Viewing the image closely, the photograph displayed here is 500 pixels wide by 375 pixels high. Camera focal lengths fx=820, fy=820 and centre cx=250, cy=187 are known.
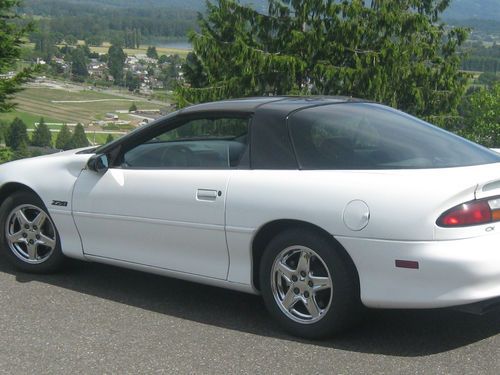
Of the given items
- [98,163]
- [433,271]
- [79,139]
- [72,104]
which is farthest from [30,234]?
[72,104]

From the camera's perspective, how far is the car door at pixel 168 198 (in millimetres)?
4895

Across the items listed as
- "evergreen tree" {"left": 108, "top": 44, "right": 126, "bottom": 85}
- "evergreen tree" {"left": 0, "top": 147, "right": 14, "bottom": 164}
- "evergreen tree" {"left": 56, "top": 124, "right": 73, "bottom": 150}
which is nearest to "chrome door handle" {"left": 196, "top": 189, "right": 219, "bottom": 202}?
"evergreen tree" {"left": 0, "top": 147, "right": 14, "bottom": 164}

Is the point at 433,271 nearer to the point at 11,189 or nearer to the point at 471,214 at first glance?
the point at 471,214

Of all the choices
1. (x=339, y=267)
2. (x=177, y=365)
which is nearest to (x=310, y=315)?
(x=339, y=267)

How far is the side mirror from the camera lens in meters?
5.54

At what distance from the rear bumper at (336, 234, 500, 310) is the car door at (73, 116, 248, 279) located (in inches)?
39.9

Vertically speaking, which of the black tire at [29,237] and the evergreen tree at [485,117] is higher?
the black tire at [29,237]

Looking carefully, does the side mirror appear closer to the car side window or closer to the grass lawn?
the car side window

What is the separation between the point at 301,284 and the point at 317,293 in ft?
0.34

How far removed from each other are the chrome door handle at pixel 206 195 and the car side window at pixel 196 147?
0.19 metres

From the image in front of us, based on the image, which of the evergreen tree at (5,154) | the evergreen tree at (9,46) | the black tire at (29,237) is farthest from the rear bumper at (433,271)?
the evergreen tree at (5,154)

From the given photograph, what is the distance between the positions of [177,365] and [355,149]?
1.54 metres

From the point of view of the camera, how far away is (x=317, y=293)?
4.47m

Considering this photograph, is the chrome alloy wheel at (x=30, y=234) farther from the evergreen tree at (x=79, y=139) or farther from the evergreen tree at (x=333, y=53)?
the evergreen tree at (x=79, y=139)
